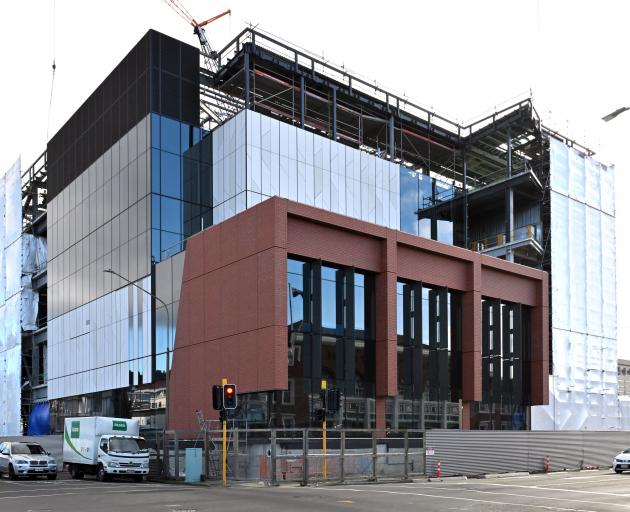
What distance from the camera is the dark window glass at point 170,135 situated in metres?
51.1

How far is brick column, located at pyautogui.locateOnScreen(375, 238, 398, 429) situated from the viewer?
40031 millimetres

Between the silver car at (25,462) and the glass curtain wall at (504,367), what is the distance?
935 inches

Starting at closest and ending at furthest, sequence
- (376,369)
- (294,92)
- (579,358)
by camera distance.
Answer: (376,369)
(294,92)
(579,358)

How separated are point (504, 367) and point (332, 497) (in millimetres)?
28217

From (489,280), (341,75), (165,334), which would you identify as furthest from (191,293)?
(341,75)

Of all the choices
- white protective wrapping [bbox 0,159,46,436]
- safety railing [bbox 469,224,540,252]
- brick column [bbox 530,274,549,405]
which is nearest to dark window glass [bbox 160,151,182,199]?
brick column [bbox 530,274,549,405]

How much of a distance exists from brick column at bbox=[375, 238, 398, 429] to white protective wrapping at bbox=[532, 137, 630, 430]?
18817 mm

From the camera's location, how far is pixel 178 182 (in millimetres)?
51406

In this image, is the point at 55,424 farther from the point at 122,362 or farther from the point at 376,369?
the point at 376,369

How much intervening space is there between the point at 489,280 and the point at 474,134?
19391 mm

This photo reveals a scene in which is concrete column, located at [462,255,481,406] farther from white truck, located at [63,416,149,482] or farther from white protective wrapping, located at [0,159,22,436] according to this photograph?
white protective wrapping, located at [0,159,22,436]

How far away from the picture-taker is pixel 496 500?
22.3 meters

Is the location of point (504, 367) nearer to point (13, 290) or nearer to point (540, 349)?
point (540, 349)

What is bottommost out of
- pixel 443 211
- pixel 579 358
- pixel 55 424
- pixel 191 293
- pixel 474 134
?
pixel 55 424
